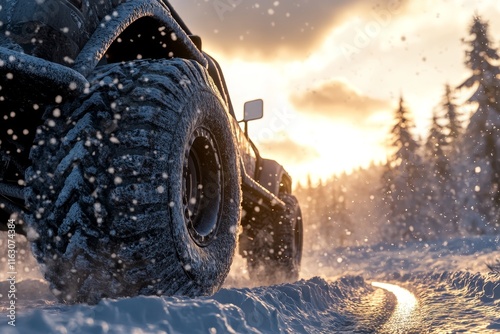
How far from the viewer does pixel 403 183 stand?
1373 inches

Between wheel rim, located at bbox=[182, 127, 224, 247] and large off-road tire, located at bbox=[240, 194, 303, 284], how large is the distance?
3338mm

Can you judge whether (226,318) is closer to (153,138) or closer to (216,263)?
(216,263)

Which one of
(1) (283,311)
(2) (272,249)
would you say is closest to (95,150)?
(1) (283,311)

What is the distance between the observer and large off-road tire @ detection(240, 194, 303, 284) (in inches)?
267

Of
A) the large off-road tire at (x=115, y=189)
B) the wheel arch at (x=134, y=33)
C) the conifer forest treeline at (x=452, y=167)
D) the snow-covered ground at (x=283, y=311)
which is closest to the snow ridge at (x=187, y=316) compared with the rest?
the snow-covered ground at (x=283, y=311)

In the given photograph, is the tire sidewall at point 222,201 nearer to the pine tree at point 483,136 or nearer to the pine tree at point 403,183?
the pine tree at point 483,136

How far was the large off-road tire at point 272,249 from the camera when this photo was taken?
678 centimetres

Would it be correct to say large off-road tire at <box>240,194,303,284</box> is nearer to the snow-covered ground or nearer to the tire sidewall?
the snow-covered ground

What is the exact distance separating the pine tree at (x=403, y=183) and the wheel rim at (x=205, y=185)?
33584 mm

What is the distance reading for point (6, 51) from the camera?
2012 mm

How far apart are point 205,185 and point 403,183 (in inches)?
1334

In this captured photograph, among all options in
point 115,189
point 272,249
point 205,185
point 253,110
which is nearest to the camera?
point 115,189

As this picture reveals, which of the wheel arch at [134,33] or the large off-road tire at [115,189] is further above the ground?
the wheel arch at [134,33]

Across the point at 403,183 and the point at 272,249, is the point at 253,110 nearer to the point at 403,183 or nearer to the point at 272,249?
the point at 272,249
